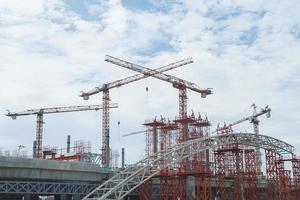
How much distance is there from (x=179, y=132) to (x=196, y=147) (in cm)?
2926

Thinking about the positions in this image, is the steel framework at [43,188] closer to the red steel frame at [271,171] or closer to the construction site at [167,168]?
the construction site at [167,168]

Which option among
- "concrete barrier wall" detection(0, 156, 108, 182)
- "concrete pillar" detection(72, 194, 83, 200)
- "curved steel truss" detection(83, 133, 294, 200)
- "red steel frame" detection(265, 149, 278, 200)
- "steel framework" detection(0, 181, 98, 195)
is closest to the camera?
"steel framework" detection(0, 181, 98, 195)

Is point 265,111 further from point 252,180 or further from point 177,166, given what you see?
point 177,166

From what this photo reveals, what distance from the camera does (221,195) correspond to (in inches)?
3524

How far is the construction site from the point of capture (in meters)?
61.7

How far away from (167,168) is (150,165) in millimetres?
8591

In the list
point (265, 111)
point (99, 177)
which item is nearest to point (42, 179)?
point (99, 177)

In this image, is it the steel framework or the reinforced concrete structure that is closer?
the steel framework

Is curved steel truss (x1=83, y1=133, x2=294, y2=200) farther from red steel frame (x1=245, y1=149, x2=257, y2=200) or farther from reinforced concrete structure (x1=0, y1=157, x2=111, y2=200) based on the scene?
red steel frame (x1=245, y1=149, x2=257, y2=200)

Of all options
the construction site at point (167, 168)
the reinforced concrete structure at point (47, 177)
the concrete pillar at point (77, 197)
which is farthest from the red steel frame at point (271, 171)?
the concrete pillar at point (77, 197)

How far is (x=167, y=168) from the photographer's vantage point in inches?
2862

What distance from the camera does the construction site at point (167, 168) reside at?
202ft

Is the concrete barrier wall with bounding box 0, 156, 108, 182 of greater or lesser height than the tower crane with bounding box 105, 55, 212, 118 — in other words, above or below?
below

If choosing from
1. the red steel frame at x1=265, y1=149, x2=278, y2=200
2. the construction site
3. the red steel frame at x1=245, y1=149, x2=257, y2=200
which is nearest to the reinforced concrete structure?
the construction site
